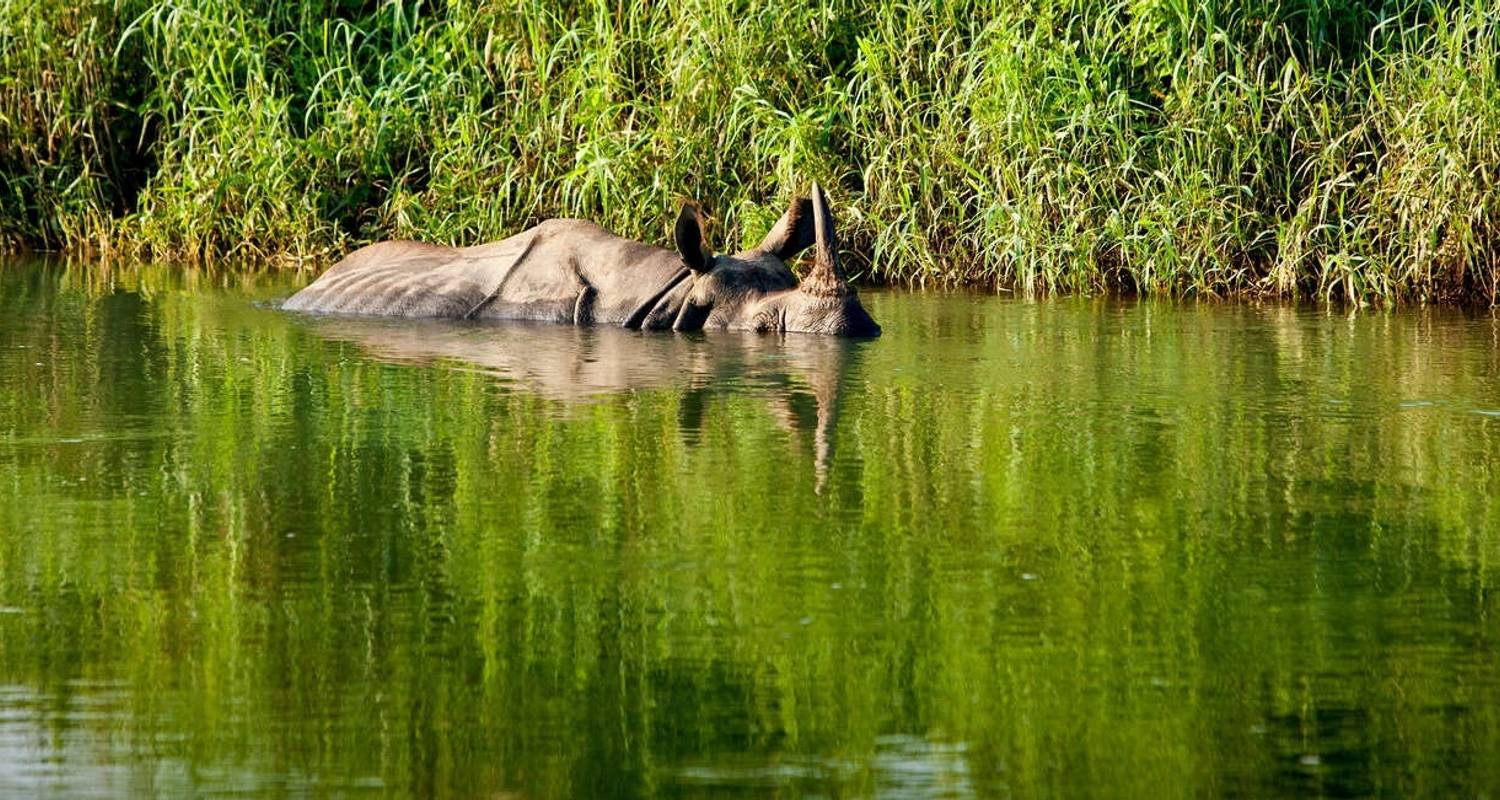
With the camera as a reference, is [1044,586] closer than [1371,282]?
Yes

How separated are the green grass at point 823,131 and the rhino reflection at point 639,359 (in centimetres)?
211

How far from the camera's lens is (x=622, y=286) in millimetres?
10203

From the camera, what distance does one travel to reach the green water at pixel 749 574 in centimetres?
394

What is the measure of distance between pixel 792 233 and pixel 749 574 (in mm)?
5293

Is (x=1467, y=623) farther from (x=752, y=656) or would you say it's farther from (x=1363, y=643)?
(x=752, y=656)

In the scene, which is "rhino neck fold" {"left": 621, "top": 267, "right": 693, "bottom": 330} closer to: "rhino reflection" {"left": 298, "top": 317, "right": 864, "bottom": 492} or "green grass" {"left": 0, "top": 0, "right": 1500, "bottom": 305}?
"rhino reflection" {"left": 298, "top": 317, "right": 864, "bottom": 492}

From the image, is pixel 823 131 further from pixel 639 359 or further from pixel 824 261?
pixel 639 359

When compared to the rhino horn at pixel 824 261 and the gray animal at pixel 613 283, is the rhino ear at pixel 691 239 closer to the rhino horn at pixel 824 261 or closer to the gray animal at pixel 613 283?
the gray animal at pixel 613 283

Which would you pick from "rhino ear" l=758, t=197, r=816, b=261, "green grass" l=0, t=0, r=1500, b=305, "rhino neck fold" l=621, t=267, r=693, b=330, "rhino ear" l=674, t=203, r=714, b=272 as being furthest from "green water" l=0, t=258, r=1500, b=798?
"green grass" l=0, t=0, r=1500, b=305

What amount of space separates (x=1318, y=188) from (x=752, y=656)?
733 centimetres

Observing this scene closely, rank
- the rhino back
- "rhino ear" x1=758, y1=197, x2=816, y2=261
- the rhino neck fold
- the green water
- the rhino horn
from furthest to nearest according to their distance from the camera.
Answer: the rhino back → "rhino ear" x1=758, y1=197, x2=816, y2=261 → the rhino neck fold → the rhino horn → the green water

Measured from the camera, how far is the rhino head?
9617 millimetres

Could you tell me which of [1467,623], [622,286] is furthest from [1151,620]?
[622,286]

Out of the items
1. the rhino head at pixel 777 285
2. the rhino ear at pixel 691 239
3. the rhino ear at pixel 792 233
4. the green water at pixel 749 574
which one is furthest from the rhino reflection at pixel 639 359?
the rhino ear at pixel 792 233
